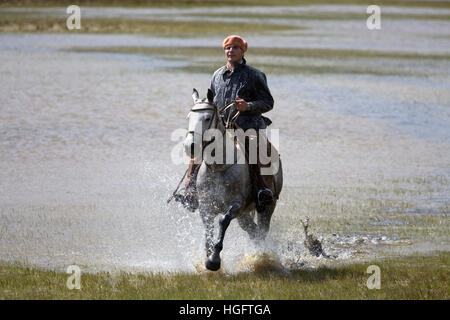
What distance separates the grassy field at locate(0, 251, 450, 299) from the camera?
31.2 ft

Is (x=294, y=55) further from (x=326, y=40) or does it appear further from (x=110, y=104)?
(x=110, y=104)

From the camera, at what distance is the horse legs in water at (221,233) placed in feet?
33.0

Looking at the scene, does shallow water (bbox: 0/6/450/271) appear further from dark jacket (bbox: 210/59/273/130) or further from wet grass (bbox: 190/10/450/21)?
wet grass (bbox: 190/10/450/21)

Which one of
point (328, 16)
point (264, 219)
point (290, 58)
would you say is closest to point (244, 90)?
point (264, 219)

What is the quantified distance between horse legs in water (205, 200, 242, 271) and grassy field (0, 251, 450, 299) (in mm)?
218

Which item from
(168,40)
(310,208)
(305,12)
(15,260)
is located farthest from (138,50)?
(305,12)

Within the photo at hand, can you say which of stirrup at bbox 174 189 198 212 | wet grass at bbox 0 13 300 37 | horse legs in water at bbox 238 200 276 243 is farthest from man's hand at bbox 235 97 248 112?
wet grass at bbox 0 13 300 37

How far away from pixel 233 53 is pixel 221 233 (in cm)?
229

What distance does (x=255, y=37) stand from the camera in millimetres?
52344

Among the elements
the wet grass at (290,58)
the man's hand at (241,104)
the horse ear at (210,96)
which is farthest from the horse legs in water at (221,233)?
the wet grass at (290,58)

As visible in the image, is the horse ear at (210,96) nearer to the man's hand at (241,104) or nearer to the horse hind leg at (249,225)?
the man's hand at (241,104)

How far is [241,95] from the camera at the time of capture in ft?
35.8

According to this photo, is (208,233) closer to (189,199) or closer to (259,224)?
(189,199)

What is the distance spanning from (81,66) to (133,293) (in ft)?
93.1
